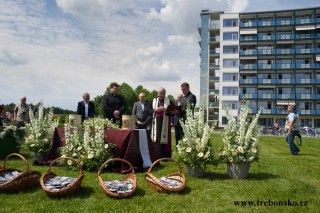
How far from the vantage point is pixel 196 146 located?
593 cm

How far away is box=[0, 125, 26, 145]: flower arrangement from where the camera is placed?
908cm

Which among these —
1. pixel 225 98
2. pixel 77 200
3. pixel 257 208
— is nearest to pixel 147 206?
pixel 77 200

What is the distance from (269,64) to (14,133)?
174 ft

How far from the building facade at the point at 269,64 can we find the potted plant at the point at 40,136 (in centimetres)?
4679

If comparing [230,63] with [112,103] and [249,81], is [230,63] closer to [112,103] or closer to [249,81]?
[249,81]

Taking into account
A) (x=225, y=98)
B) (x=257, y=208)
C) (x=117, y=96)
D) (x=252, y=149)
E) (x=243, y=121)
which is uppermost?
(x=225, y=98)

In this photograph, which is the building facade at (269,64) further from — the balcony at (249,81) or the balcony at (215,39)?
the balcony at (215,39)

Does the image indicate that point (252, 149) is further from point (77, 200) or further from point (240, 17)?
point (240, 17)

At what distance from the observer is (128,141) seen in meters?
7.08

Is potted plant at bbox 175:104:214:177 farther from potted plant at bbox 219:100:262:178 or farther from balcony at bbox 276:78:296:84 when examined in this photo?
balcony at bbox 276:78:296:84

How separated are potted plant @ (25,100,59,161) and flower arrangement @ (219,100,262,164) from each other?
14.7 ft

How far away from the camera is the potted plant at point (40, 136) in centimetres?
785

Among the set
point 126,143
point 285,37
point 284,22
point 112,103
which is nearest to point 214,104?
point 285,37

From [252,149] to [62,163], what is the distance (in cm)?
429
